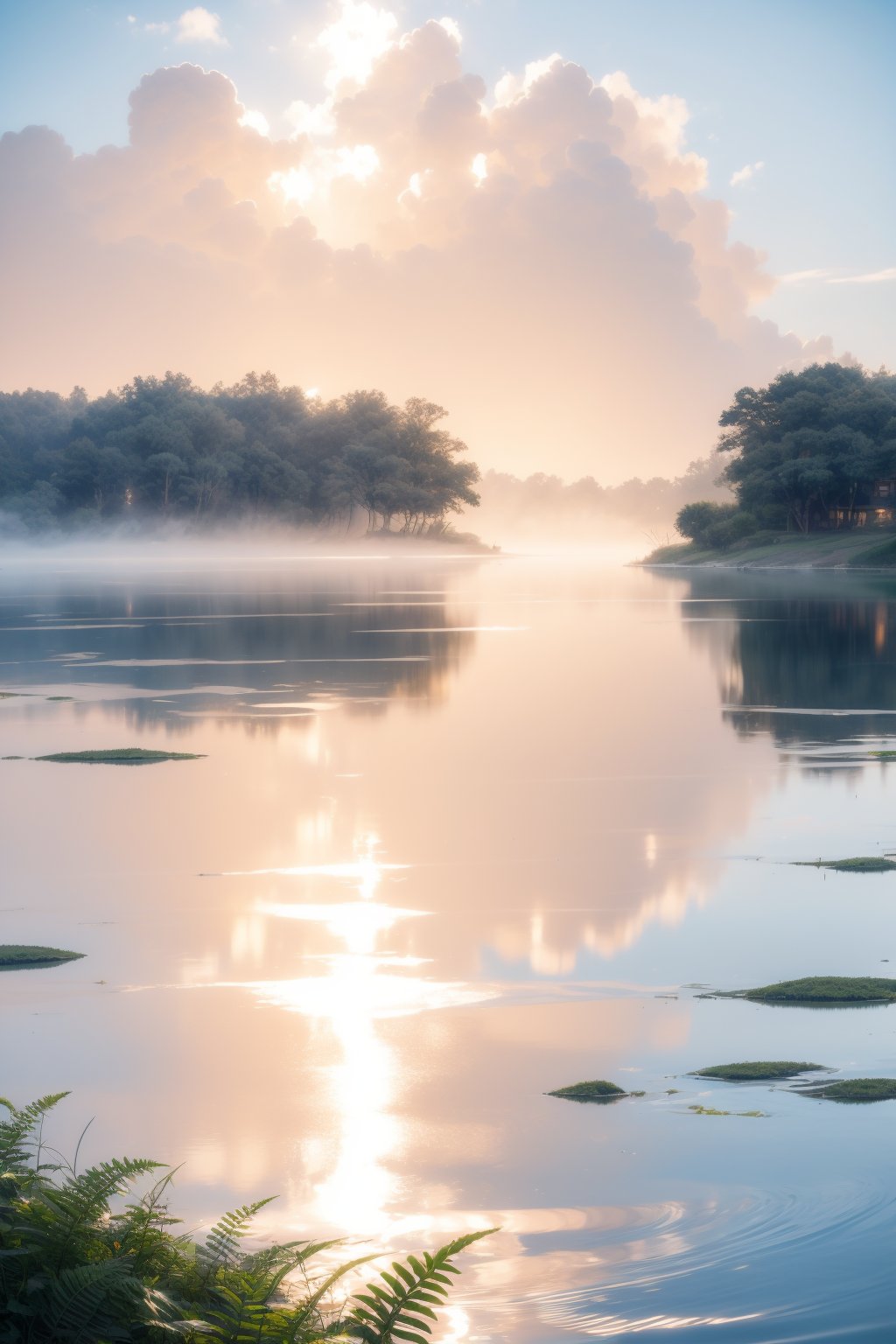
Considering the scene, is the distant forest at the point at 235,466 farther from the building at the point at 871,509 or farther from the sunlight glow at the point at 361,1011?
the sunlight glow at the point at 361,1011

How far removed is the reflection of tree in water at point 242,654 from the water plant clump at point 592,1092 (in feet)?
49.2

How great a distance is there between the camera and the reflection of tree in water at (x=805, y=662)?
2338cm

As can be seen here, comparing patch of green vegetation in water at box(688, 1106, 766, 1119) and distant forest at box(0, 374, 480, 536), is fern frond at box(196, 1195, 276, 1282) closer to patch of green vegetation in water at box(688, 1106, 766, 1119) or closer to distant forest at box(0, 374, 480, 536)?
patch of green vegetation in water at box(688, 1106, 766, 1119)

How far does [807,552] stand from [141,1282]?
4234 inches

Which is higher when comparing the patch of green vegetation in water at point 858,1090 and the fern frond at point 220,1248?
the fern frond at point 220,1248

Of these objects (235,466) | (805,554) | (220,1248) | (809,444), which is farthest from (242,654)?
(235,466)

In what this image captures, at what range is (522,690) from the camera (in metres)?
28.2

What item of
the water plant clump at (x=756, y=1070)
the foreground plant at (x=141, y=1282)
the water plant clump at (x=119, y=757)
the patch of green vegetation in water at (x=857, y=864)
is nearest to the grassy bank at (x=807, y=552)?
the water plant clump at (x=119, y=757)

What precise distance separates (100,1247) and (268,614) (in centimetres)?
4792

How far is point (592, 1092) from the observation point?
796 centimetres

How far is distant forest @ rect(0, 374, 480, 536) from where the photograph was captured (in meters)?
166

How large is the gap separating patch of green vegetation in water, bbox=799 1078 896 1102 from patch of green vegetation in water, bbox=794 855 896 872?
5.23 metres

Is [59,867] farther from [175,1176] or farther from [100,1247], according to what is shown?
[100,1247]

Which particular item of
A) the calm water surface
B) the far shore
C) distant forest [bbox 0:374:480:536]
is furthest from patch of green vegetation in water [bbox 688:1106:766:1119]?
distant forest [bbox 0:374:480:536]
